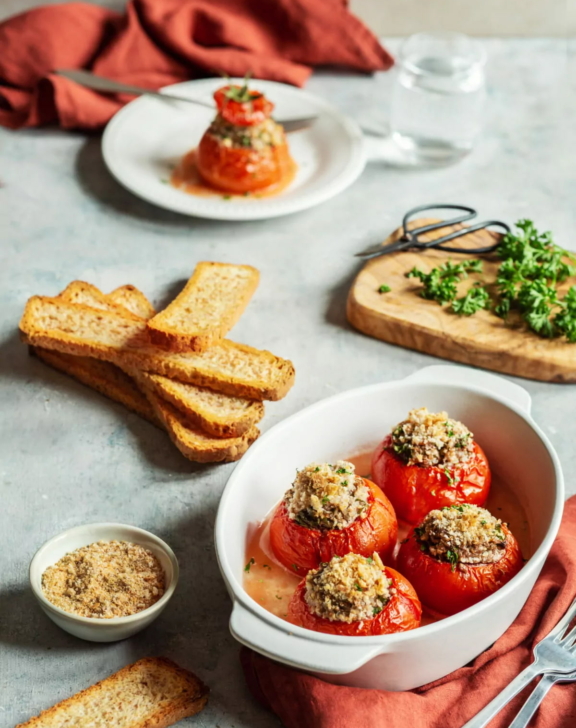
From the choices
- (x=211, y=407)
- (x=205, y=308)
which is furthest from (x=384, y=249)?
(x=211, y=407)

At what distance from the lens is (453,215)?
2.95 m

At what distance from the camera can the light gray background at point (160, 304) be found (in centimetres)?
166

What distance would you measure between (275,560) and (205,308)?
903 mm

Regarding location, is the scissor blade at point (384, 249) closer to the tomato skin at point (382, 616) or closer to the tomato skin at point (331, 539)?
the tomato skin at point (331, 539)

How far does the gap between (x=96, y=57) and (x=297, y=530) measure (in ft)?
8.63

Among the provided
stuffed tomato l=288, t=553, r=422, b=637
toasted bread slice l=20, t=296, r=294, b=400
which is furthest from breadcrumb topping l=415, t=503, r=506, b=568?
toasted bread slice l=20, t=296, r=294, b=400

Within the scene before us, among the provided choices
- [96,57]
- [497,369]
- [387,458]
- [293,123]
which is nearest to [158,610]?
[387,458]

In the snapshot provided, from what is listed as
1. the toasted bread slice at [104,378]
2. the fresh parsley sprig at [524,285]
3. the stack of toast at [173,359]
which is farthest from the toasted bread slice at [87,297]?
the fresh parsley sprig at [524,285]

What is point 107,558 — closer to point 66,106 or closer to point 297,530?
point 297,530

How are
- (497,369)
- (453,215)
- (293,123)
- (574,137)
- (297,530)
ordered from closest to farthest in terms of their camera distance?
(297,530)
(497,369)
(453,215)
(293,123)
(574,137)

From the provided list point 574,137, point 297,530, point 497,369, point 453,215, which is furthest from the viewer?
point 574,137

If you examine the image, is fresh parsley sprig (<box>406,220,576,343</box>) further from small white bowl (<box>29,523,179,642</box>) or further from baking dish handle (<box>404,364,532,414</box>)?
small white bowl (<box>29,523,179,642</box>)

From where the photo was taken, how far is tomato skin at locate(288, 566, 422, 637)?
142 cm

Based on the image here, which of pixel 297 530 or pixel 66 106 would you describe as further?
pixel 66 106
